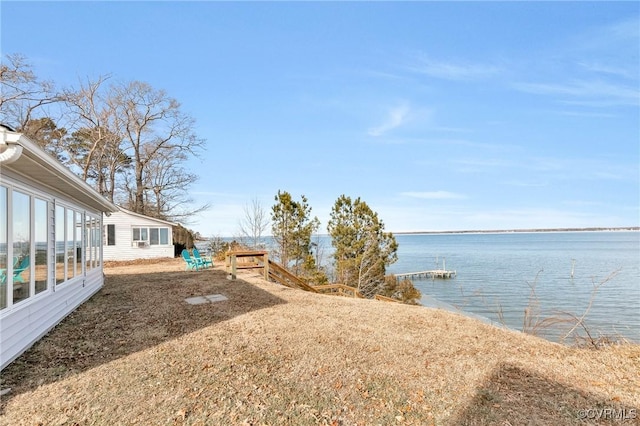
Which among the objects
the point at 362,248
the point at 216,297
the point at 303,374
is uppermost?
the point at 362,248

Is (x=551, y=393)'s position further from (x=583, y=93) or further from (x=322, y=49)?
(x=583, y=93)

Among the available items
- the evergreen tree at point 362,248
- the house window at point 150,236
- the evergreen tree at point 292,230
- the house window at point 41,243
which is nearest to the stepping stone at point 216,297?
the house window at point 41,243

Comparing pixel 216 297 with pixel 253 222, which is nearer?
pixel 216 297

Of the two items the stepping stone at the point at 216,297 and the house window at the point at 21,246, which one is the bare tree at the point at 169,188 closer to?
the stepping stone at the point at 216,297

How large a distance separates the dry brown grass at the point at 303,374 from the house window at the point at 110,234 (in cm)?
1373

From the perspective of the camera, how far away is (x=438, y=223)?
50625 millimetres

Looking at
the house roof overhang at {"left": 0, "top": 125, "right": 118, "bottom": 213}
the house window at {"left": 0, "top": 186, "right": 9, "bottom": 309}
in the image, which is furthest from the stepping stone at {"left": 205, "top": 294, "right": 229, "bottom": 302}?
the house window at {"left": 0, "top": 186, "right": 9, "bottom": 309}

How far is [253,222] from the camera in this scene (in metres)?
23.3

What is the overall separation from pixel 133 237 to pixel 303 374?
58.5 ft

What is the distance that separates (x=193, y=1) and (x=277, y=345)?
9.48 m

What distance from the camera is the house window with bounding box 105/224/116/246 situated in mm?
17875

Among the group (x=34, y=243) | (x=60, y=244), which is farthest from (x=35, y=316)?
(x=60, y=244)

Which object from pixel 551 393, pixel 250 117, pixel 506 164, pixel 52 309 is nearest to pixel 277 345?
pixel 551 393

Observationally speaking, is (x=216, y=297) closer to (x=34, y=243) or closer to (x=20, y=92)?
(x=34, y=243)
